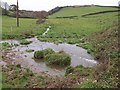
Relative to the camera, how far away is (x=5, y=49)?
3062 centimetres

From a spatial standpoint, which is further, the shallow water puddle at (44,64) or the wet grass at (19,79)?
the shallow water puddle at (44,64)

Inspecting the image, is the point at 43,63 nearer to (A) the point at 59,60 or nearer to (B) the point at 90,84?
(A) the point at 59,60

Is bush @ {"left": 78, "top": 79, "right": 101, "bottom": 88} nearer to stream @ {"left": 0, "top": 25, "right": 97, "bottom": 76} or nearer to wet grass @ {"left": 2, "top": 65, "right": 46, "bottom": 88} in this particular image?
wet grass @ {"left": 2, "top": 65, "right": 46, "bottom": 88}

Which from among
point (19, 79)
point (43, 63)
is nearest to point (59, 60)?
point (43, 63)

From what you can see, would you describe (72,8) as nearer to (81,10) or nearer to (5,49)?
(81,10)

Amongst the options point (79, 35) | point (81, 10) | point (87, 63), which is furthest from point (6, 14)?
point (87, 63)

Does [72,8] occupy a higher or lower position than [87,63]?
higher

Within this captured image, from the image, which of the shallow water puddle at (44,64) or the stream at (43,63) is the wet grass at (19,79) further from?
the shallow water puddle at (44,64)

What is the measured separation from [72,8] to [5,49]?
2341 inches

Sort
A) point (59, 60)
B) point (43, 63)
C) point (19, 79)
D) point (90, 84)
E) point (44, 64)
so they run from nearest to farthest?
point (90, 84) → point (19, 79) → point (59, 60) → point (44, 64) → point (43, 63)

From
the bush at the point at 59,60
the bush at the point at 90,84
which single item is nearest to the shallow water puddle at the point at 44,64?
the bush at the point at 59,60

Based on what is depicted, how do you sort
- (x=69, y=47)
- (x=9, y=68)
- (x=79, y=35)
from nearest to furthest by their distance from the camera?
(x=9, y=68) < (x=69, y=47) < (x=79, y=35)

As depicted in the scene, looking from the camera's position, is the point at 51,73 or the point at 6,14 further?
the point at 6,14

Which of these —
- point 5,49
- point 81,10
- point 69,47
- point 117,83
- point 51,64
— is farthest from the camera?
point 81,10
